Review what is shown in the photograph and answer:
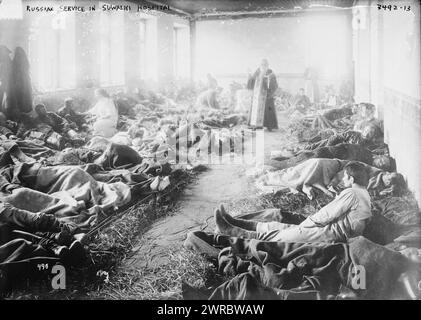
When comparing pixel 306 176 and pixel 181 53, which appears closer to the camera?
pixel 306 176

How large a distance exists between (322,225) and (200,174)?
1920mm

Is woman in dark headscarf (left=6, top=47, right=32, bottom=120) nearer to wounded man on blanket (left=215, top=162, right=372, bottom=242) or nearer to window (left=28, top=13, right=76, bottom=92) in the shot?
window (left=28, top=13, right=76, bottom=92)

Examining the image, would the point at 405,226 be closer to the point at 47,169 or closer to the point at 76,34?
the point at 47,169

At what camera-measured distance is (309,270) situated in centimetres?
272

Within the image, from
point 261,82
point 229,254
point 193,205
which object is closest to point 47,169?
point 193,205

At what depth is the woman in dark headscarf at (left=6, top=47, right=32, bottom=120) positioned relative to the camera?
18.9ft

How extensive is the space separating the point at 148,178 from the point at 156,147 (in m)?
1.15

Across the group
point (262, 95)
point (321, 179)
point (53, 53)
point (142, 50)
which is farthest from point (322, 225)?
point (142, 50)

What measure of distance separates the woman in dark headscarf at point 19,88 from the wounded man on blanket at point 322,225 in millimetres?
3941

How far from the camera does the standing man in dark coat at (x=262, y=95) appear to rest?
772 cm

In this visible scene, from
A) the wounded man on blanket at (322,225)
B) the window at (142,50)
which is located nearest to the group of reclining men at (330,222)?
the wounded man on blanket at (322,225)

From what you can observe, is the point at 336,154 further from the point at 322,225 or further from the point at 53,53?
the point at 53,53

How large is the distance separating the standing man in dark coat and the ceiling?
107 centimetres
